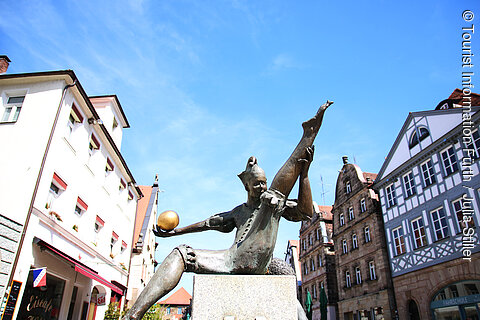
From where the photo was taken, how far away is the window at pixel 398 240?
20.6m

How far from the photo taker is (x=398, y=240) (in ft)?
69.0

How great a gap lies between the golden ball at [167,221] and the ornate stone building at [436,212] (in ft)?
54.8

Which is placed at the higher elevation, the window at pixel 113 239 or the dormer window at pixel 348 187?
the dormer window at pixel 348 187

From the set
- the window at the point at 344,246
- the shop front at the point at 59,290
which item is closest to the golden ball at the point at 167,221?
the shop front at the point at 59,290

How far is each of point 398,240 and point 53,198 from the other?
18.9 metres

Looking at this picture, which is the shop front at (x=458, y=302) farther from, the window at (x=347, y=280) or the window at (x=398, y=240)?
the window at (x=347, y=280)

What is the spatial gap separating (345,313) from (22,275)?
23.5m

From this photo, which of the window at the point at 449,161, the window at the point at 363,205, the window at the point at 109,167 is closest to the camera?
the window at the point at 449,161

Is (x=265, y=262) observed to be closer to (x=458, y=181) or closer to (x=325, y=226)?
(x=458, y=181)

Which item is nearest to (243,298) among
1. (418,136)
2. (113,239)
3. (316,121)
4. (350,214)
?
(316,121)

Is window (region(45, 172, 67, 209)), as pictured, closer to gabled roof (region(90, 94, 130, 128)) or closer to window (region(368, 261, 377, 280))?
gabled roof (region(90, 94, 130, 128))

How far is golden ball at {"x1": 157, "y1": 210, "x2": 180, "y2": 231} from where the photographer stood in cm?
314

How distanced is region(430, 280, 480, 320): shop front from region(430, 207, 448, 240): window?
2376 millimetres

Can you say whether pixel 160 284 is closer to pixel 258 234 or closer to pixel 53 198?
pixel 258 234
